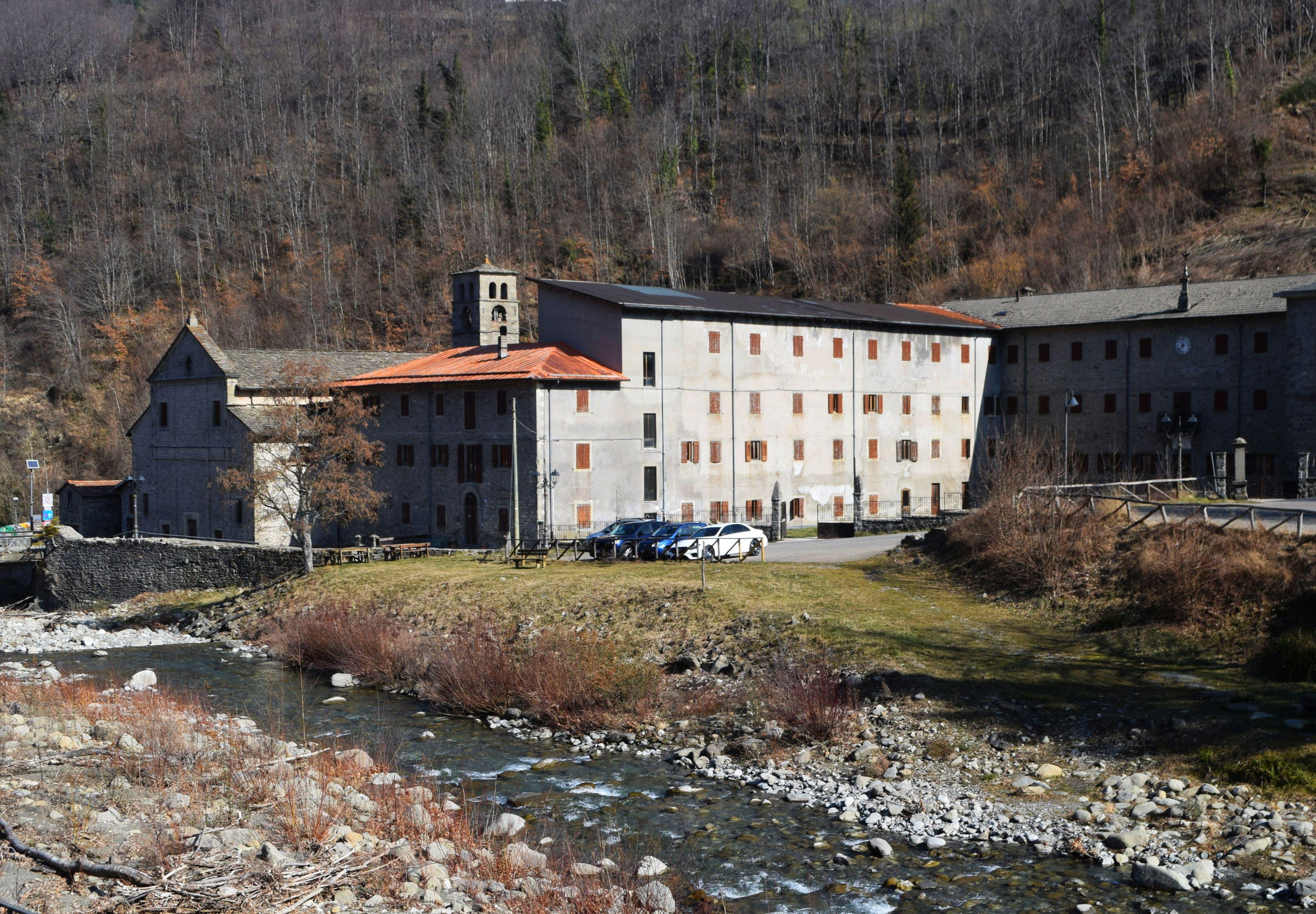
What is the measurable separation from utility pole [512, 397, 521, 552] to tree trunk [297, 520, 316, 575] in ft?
25.0

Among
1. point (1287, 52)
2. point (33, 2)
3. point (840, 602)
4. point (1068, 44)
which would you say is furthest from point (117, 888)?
point (33, 2)

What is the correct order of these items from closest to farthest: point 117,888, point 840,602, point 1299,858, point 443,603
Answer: point 117,888 < point 1299,858 < point 840,602 < point 443,603

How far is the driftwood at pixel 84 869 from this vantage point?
14.4m

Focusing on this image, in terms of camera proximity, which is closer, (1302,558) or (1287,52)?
(1302,558)

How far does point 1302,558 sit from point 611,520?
29.0m

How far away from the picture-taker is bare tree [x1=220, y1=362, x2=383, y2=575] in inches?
1845

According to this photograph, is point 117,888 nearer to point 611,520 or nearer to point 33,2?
point 611,520

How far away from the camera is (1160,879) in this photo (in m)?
17.0

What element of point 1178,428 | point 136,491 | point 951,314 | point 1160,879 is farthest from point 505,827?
point 951,314

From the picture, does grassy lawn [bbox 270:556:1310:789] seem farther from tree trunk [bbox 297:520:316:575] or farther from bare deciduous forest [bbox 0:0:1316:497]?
bare deciduous forest [bbox 0:0:1316:497]

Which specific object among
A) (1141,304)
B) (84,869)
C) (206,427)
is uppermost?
(1141,304)

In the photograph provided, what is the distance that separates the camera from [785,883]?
17656mm

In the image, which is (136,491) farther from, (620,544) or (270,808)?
(270,808)

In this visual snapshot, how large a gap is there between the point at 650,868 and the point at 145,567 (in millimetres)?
40011
